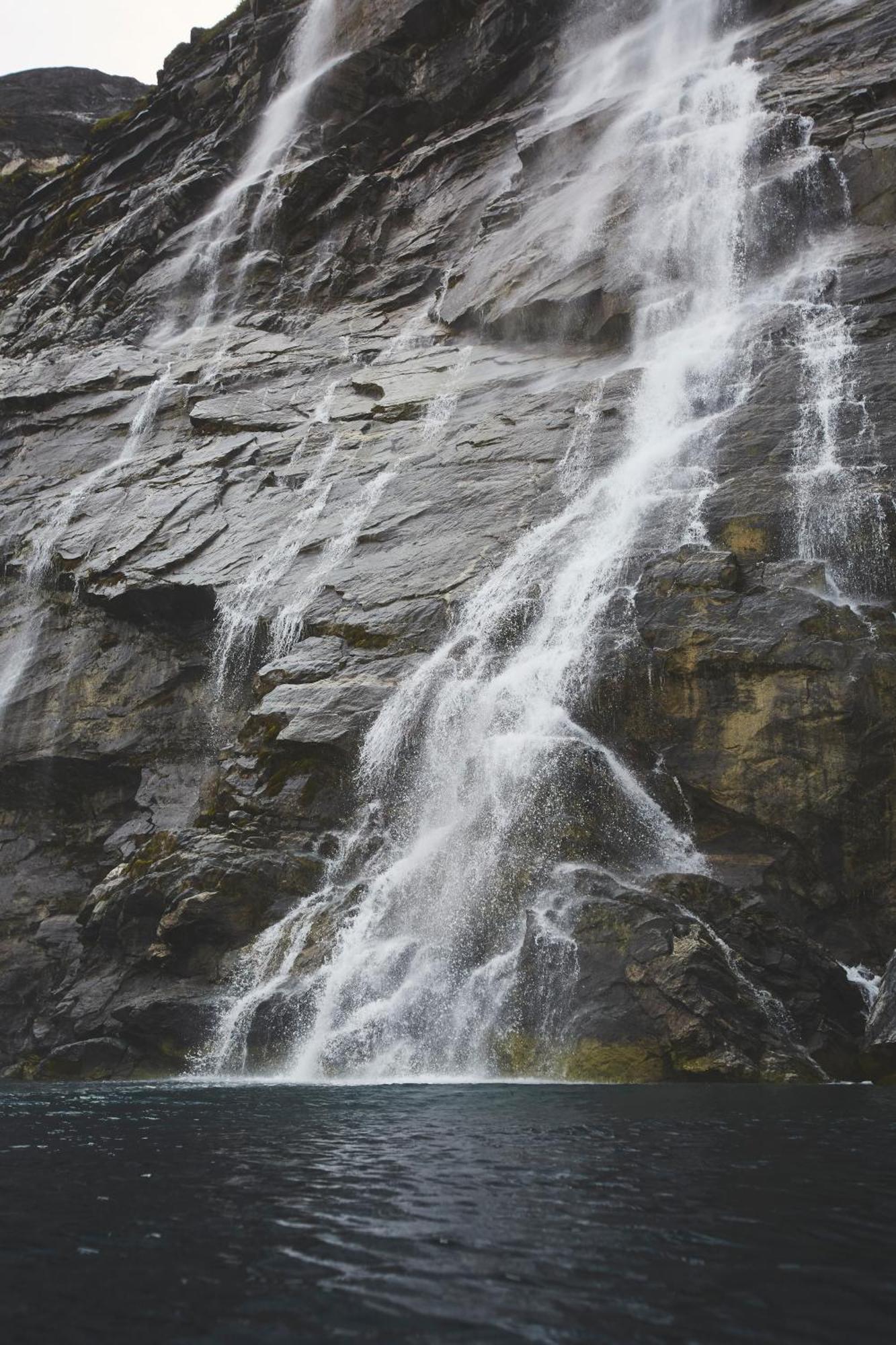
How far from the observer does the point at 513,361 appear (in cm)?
2808

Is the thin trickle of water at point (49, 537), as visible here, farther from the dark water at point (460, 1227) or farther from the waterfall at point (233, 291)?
the dark water at point (460, 1227)

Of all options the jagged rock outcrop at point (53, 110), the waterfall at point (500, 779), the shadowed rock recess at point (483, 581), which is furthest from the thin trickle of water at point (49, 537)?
the jagged rock outcrop at point (53, 110)

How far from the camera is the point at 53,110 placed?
68.6 metres

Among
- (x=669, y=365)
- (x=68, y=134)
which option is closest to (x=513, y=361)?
(x=669, y=365)

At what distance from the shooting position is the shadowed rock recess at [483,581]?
48.4 feet

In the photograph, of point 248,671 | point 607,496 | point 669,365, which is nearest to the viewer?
point 607,496

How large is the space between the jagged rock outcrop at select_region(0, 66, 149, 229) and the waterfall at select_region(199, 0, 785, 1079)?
5407 centimetres

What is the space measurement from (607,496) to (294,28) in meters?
36.8

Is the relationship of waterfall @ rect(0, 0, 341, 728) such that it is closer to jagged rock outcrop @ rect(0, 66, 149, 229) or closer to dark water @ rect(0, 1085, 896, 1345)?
dark water @ rect(0, 1085, 896, 1345)

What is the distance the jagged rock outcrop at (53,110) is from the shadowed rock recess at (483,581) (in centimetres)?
3181

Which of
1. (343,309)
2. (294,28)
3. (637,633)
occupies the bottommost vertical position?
(637,633)

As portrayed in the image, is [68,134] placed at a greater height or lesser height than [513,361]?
greater

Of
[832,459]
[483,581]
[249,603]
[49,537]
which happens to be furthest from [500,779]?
[49,537]

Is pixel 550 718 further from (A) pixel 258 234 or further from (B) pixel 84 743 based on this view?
(A) pixel 258 234
